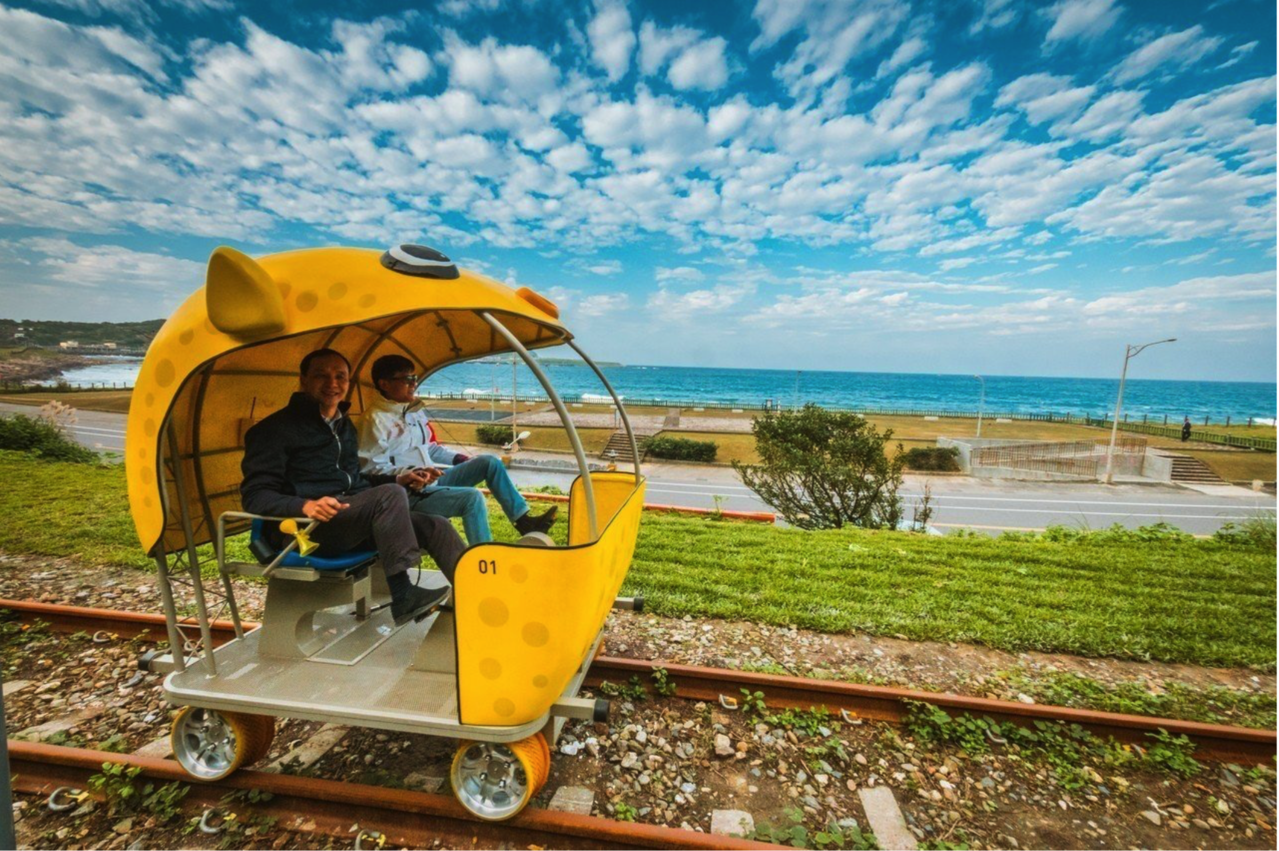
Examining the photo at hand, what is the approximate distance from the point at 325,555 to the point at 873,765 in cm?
343

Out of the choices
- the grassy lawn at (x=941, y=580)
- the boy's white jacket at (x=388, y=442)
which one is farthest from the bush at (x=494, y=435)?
the boy's white jacket at (x=388, y=442)

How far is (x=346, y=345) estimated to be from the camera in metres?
4.47

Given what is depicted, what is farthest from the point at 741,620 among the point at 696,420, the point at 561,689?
the point at 696,420

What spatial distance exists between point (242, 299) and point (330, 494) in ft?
4.46

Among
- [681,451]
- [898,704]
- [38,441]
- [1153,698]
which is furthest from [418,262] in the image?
[681,451]

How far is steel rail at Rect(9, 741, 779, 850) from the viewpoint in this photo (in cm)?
271

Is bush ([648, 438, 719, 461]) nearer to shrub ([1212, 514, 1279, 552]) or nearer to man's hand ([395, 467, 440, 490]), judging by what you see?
shrub ([1212, 514, 1279, 552])

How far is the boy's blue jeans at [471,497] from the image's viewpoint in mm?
3771

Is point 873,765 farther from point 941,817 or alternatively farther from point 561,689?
point 561,689

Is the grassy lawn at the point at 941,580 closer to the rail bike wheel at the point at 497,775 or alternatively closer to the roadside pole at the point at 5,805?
the rail bike wheel at the point at 497,775

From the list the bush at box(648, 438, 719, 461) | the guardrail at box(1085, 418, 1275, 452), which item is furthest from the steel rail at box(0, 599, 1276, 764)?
the guardrail at box(1085, 418, 1275, 452)

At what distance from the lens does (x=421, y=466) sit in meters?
4.09

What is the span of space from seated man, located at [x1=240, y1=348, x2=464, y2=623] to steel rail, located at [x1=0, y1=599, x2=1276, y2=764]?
5.13 feet

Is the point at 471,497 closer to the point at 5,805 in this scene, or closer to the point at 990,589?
the point at 5,805
